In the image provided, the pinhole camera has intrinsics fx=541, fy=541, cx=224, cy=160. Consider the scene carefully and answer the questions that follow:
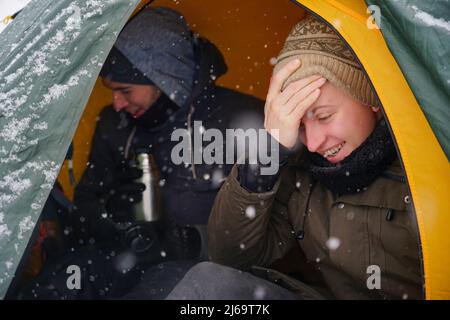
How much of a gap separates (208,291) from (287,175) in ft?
1.95

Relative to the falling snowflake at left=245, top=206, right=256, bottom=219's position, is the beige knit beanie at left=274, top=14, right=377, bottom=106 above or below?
above

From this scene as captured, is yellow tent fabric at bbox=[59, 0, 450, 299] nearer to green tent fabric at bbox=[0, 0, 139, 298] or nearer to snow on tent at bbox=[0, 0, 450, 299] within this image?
snow on tent at bbox=[0, 0, 450, 299]

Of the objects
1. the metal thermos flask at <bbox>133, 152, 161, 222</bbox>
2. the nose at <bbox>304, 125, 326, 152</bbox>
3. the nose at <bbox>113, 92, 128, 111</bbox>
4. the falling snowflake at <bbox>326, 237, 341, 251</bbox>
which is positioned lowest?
the metal thermos flask at <bbox>133, 152, 161, 222</bbox>

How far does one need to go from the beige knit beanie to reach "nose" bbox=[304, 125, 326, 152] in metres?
0.14

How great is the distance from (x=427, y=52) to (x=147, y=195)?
1.48m

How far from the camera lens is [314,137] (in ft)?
5.11

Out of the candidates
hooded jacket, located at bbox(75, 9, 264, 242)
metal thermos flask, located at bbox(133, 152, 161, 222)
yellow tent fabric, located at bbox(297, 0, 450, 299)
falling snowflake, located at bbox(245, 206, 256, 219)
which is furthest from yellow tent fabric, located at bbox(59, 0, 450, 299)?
metal thermos flask, located at bbox(133, 152, 161, 222)

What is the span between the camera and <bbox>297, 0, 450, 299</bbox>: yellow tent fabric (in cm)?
124

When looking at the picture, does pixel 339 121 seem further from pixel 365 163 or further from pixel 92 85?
pixel 92 85

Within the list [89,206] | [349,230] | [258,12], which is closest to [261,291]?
[349,230]

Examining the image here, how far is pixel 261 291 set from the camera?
1379 millimetres

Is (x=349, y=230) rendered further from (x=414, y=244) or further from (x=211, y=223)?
(x=211, y=223)

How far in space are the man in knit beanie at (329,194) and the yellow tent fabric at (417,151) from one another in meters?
0.17

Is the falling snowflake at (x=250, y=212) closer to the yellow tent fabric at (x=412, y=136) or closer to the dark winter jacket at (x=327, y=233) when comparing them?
the dark winter jacket at (x=327, y=233)
